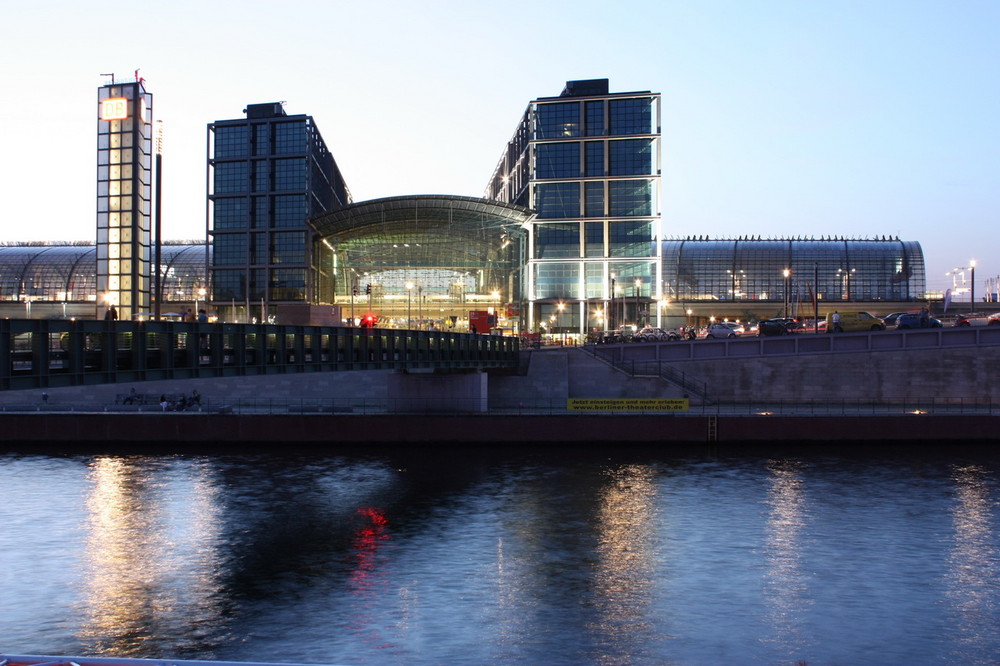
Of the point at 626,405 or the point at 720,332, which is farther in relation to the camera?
the point at 720,332

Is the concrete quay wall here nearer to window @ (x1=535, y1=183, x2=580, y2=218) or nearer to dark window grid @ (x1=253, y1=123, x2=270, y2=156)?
dark window grid @ (x1=253, y1=123, x2=270, y2=156)

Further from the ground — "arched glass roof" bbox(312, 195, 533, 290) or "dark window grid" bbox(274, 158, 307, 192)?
"dark window grid" bbox(274, 158, 307, 192)

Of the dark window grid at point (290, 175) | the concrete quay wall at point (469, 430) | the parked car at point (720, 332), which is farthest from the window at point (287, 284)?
the concrete quay wall at point (469, 430)

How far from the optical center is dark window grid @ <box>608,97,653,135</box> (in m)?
129

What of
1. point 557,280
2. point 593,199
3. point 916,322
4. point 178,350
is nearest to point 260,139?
point 557,280

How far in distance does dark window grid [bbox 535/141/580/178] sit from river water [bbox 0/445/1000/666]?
254ft

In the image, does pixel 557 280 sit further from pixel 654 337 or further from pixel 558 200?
pixel 654 337

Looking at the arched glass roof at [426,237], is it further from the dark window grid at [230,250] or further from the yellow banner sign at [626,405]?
the yellow banner sign at [626,405]

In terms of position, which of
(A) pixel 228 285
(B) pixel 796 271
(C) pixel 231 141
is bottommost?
(A) pixel 228 285

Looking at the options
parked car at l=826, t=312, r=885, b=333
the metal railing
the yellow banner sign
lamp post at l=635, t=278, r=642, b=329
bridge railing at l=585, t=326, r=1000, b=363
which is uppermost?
lamp post at l=635, t=278, r=642, b=329

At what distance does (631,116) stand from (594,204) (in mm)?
12970

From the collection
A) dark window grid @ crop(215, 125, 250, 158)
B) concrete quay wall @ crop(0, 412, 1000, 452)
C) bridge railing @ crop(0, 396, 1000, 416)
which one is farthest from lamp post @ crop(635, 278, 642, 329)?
concrete quay wall @ crop(0, 412, 1000, 452)

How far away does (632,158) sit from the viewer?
129250mm

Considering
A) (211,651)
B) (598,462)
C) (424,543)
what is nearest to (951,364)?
(598,462)
